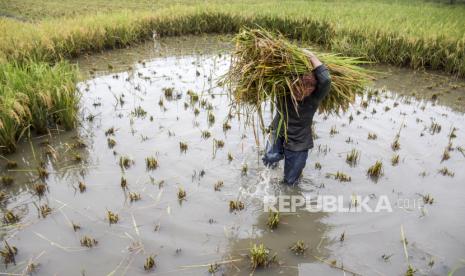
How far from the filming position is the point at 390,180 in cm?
338

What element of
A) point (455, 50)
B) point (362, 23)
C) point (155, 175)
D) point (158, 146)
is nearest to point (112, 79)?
point (158, 146)

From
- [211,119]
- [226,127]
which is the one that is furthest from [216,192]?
[211,119]

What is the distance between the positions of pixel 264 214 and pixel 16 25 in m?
7.30

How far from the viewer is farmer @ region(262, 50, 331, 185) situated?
2580mm

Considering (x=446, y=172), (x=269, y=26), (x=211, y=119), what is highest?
(x=269, y=26)

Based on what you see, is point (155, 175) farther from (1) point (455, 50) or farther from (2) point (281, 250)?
(1) point (455, 50)

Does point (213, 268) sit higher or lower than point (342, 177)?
lower

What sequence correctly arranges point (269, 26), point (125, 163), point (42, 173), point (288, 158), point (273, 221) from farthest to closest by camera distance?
point (269, 26)
point (125, 163)
point (42, 173)
point (288, 158)
point (273, 221)

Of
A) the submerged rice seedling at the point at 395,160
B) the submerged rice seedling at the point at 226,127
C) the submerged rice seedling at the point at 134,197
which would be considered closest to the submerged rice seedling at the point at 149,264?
the submerged rice seedling at the point at 134,197

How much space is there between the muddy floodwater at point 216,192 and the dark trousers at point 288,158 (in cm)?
20

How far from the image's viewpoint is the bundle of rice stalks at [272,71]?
2.61m

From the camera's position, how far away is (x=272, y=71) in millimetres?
2666

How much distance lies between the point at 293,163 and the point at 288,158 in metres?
0.06

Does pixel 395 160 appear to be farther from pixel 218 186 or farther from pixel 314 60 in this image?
pixel 218 186
